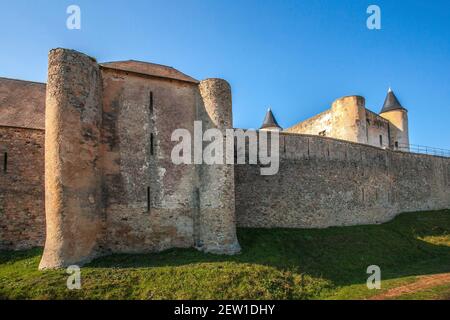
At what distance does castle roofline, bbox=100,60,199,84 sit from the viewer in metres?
14.4

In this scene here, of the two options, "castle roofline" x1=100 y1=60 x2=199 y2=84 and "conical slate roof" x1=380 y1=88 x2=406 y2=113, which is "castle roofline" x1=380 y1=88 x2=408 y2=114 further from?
"castle roofline" x1=100 y1=60 x2=199 y2=84

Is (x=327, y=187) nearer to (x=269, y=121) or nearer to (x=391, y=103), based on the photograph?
(x=391, y=103)

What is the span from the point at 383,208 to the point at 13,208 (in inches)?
919

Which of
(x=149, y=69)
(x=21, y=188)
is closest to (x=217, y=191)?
(x=149, y=69)

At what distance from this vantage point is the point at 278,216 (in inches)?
709

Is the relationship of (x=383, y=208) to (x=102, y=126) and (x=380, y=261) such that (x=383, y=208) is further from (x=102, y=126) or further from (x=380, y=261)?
(x=102, y=126)

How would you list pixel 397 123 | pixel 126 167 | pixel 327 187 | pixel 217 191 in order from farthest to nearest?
1. pixel 397 123
2. pixel 327 187
3. pixel 217 191
4. pixel 126 167

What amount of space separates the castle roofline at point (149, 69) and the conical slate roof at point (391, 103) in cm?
2789

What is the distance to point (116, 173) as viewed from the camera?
44.2 ft

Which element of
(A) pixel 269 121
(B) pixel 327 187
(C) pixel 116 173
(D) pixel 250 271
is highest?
(A) pixel 269 121

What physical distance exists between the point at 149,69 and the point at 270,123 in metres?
29.6

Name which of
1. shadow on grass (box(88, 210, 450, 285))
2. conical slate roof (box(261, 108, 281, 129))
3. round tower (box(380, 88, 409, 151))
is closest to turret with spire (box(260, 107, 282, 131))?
conical slate roof (box(261, 108, 281, 129))

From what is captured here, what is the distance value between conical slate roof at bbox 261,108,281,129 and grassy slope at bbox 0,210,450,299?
26.8 m
